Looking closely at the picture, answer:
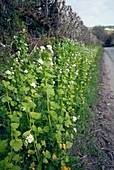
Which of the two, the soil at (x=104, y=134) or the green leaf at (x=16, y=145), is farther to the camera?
the soil at (x=104, y=134)

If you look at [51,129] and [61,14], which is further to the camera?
[61,14]

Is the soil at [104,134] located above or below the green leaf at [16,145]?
below

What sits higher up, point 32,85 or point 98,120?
point 32,85

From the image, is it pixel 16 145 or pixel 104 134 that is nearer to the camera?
pixel 16 145

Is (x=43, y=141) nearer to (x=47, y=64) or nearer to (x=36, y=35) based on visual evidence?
(x=47, y=64)

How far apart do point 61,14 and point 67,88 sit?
6.17 m

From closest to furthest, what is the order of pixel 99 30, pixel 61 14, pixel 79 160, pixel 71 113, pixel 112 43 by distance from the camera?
pixel 79 160, pixel 71 113, pixel 61 14, pixel 99 30, pixel 112 43

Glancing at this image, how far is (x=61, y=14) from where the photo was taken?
9648mm

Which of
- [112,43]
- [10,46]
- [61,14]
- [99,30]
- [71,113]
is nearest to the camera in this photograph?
[71,113]

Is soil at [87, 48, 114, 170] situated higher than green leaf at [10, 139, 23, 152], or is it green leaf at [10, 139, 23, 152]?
green leaf at [10, 139, 23, 152]

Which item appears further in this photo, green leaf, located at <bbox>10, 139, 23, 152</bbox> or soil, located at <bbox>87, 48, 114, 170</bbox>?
soil, located at <bbox>87, 48, 114, 170</bbox>

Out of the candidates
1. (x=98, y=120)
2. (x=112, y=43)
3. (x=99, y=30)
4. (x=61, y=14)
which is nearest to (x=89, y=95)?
(x=98, y=120)

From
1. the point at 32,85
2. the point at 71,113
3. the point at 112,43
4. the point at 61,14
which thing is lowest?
the point at 112,43

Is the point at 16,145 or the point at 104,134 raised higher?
the point at 16,145
